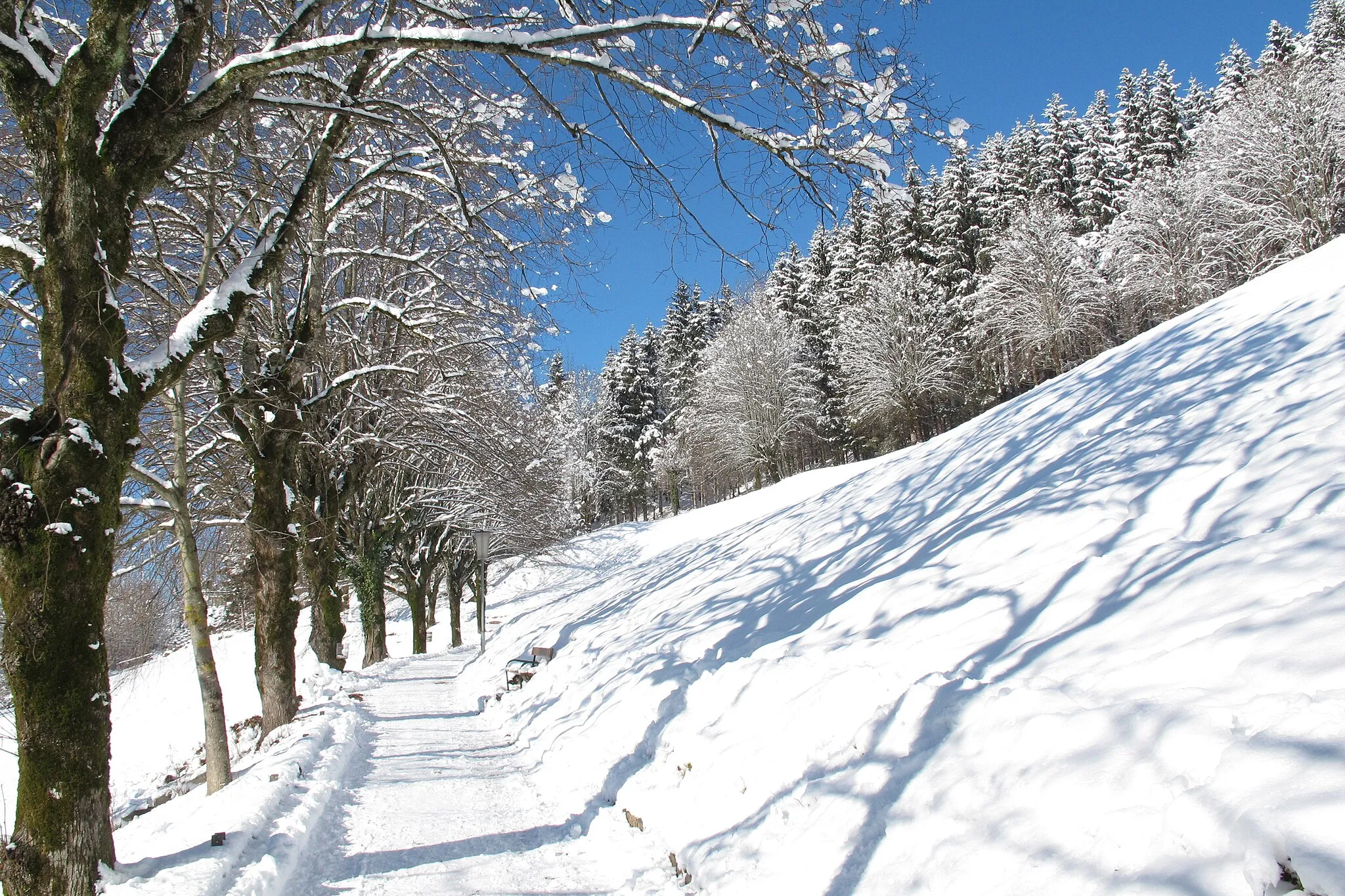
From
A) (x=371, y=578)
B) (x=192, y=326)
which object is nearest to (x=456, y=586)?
(x=371, y=578)

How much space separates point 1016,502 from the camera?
18.5 feet

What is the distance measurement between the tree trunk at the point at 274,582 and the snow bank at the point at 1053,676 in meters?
3.13

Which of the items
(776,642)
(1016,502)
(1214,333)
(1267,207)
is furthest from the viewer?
(1267,207)

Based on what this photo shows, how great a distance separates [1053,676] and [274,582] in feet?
28.1

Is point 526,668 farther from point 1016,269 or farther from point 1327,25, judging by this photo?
point 1327,25

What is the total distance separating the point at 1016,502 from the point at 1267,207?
84.2 feet

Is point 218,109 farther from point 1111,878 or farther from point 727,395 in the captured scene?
point 727,395

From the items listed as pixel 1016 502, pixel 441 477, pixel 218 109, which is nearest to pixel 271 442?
pixel 218 109

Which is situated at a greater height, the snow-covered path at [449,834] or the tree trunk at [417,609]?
the tree trunk at [417,609]

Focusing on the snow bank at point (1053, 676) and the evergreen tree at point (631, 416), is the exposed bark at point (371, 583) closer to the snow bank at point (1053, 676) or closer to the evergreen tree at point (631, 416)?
the snow bank at point (1053, 676)

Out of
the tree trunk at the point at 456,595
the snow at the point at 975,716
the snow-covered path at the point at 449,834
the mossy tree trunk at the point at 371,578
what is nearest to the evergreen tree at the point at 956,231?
the tree trunk at the point at 456,595

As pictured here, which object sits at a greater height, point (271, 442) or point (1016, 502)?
point (271, 442)

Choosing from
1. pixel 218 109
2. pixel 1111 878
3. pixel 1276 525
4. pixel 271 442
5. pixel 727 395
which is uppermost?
pixel 727 395

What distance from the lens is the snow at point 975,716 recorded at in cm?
218
